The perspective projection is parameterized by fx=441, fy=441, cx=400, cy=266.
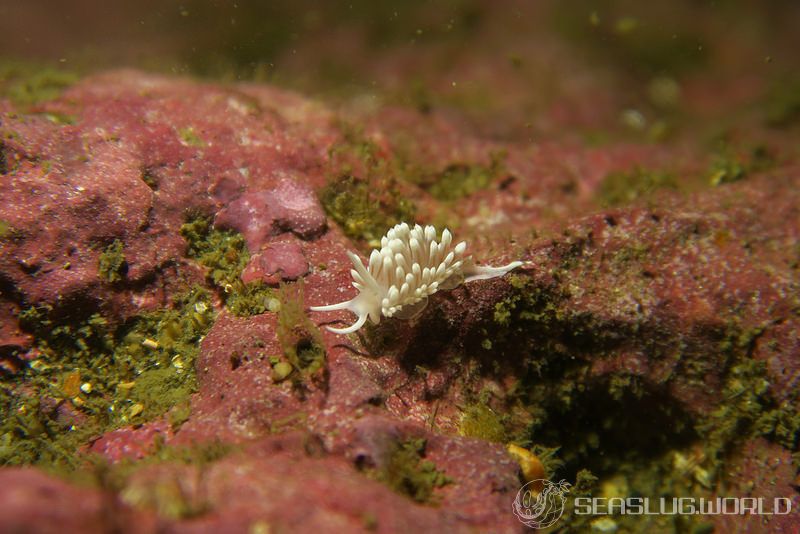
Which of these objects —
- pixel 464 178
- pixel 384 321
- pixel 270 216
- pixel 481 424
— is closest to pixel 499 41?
pixel 464 178

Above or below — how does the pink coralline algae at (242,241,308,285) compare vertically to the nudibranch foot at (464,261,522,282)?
below

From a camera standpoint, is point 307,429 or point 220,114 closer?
point 307,429

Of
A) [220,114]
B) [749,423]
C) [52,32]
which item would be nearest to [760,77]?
[749,423]

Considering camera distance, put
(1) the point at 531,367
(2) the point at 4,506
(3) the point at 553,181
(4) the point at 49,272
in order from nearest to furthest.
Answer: (2) the point at 4,506
(4) the point at 49,272
(1) the point at 531,367
(3) the point at 553,181

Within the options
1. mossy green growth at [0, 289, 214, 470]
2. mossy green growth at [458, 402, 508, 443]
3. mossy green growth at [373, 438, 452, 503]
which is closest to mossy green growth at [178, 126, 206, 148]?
mossy green growth at [0, 289, 214, 470]

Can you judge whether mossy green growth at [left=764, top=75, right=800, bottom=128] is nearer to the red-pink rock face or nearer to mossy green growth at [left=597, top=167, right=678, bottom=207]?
mossy green growth at [left=597, top=167, right=678, bottom=207]

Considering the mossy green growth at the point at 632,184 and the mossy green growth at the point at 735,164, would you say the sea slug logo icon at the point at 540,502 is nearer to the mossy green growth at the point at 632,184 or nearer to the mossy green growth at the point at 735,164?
the mossy green growth at the point at 632,184

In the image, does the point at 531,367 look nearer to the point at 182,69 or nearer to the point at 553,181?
the point at 553,181
